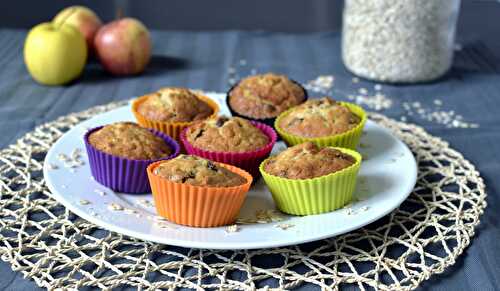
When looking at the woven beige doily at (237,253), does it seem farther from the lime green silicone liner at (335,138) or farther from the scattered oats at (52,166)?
the lime green silicone liner at (335,138)

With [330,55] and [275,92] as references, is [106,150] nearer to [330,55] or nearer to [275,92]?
[275,92]

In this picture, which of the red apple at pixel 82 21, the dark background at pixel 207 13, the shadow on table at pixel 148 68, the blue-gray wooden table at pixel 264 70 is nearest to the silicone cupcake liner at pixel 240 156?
the blue-gray wooden table at pixel 264 70

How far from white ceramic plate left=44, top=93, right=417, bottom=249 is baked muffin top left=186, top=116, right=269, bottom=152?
122 millimetres

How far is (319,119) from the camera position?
2123mm

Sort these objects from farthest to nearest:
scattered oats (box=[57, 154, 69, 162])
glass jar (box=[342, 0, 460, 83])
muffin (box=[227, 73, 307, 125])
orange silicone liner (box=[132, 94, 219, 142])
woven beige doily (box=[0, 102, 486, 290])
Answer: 1. glass jar (box=[342, 0, 460, 83])
2. muffin (box=[227, 73, 307, 125])
3. orange silicone liner (box=[132, 94, 219, 142])
4. scattered oats (box=[57, 154, 69, 162])
5. woven beige doily (box=[0, 102, 486, 290])

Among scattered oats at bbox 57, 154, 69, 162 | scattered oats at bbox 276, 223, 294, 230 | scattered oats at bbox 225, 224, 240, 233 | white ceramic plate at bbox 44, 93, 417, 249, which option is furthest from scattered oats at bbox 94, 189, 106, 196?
scattered oats at bbox 276, 223, 294, 230

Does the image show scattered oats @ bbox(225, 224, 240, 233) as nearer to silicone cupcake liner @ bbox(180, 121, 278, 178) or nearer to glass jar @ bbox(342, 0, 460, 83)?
silicone cupcake liner @ bbox(180, 121, 278, 178)

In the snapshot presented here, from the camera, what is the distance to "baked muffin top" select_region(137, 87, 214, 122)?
2.20m

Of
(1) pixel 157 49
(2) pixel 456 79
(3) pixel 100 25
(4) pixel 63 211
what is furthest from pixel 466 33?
(4) pixel 63 211

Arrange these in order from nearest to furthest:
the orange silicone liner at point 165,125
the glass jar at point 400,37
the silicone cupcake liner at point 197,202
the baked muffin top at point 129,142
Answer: the silicone cupcake liner at point 197,202 < the baked muffin top at point 129,142 < the orange silicone liner at point 165,125 < the glass jar at point 400,37

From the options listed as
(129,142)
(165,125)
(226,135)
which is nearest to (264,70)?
(165,125)

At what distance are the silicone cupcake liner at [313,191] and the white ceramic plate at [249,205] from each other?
0.09 ft

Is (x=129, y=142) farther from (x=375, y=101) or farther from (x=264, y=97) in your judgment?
(x=375, y=101)

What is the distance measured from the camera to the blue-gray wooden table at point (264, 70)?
95.3 inches
